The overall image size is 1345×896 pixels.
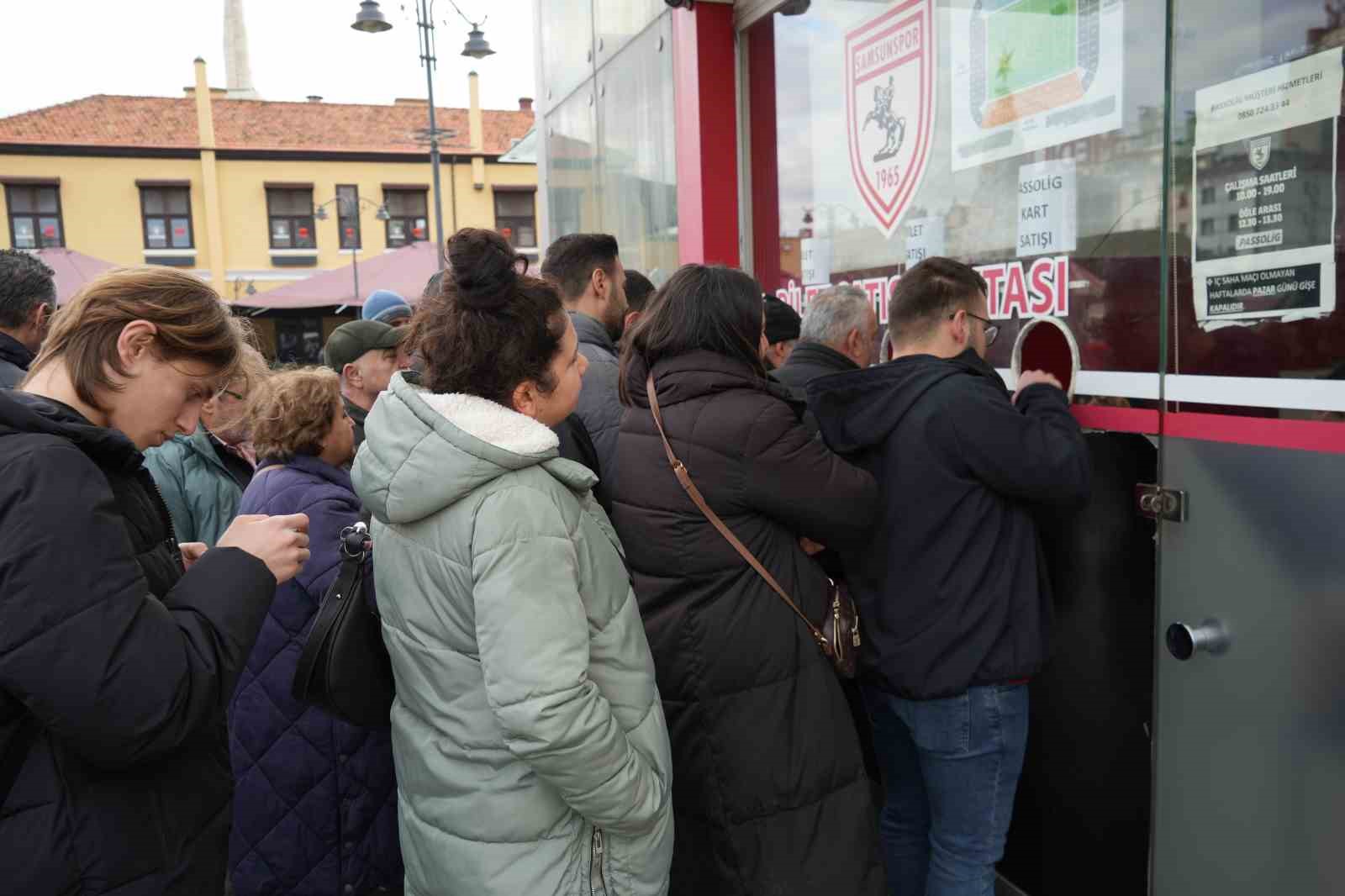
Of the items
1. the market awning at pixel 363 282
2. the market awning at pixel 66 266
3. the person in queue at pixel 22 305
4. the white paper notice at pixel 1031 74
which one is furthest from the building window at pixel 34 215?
the white paper notice at pixel 1031 74

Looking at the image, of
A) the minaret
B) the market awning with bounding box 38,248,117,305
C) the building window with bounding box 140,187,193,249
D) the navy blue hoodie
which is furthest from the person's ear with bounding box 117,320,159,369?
the minaret

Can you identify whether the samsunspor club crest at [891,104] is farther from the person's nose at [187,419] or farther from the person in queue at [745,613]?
the person's nose at [187,419]

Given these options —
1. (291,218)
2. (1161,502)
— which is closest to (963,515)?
(1161,502)

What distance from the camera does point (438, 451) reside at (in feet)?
5.30

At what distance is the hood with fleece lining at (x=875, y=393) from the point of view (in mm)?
2270

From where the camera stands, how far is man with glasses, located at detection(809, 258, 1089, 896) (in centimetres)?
218

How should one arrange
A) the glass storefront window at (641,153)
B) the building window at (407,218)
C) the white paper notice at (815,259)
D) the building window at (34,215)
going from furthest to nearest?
1. the building window at (407,218)
2. the building window at (34,215)
3. the glass storefront window at (641,153)
4. the white paper notice at (815,259)

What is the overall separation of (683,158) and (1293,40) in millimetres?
3008

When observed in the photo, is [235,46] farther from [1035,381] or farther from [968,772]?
[968,772]

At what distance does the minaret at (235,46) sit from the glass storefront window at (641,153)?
4739 cm

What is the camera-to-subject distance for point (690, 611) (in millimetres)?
2129

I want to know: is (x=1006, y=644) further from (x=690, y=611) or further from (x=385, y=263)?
(x=385, y=263)

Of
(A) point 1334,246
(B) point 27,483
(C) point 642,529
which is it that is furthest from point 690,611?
(A) point 1334,246

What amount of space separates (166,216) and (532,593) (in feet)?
98.4
